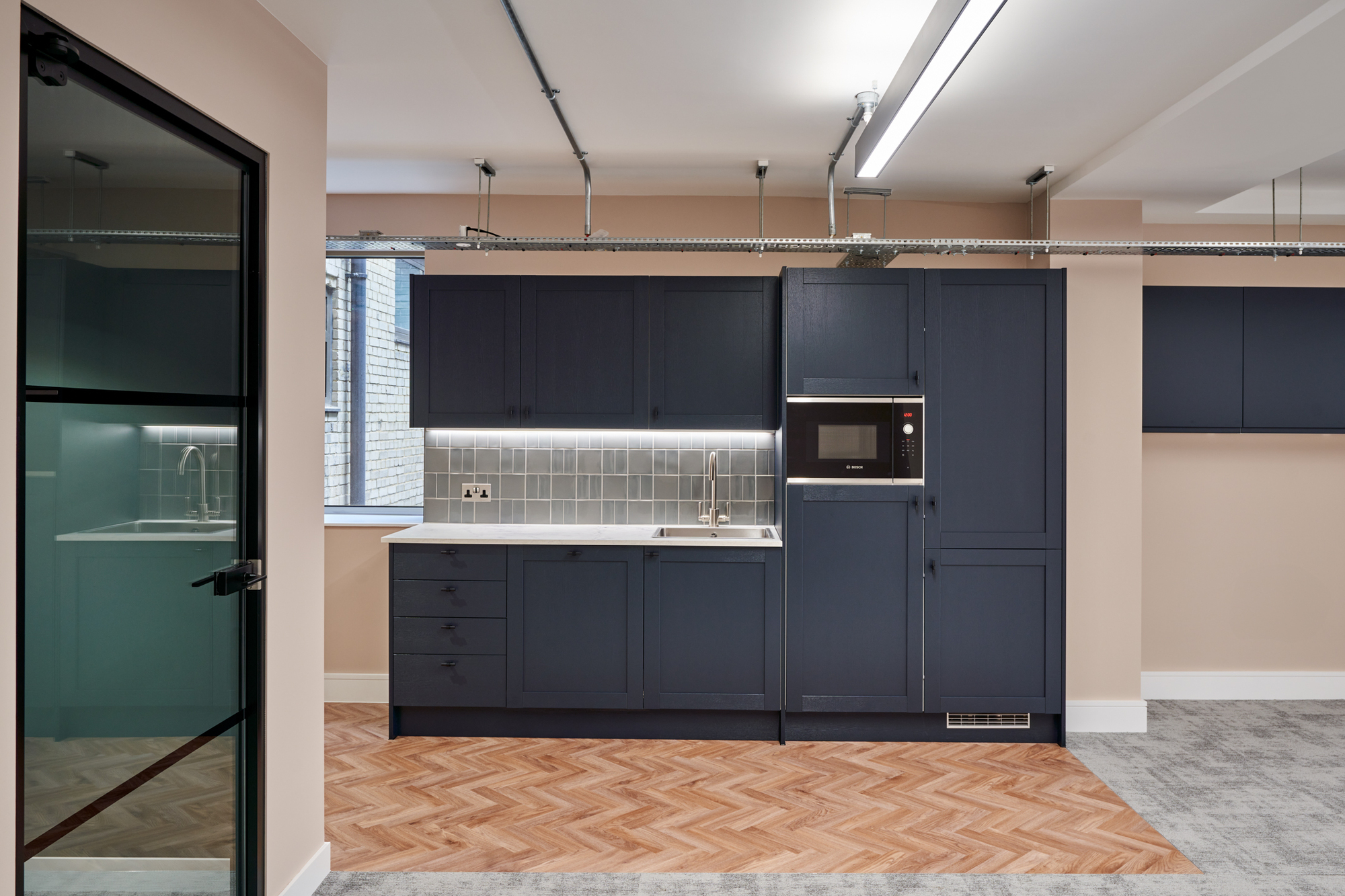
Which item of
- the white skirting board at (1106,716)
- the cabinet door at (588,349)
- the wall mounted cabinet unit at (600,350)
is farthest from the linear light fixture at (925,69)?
the white skirting board at (1106,716)

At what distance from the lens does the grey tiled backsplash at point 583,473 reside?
4316 millimetres

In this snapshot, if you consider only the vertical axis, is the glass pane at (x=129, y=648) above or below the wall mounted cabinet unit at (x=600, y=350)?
below

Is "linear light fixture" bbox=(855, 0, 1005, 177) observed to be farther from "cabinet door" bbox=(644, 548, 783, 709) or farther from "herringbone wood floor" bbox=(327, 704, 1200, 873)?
"herringbone wood floor" bbox=(327, 704, 1200, 873)

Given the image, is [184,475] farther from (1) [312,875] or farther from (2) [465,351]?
(2) [465,351]

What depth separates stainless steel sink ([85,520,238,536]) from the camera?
1739mm

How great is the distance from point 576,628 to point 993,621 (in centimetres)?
210

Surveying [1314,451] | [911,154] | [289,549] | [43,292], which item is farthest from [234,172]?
[1314,451]

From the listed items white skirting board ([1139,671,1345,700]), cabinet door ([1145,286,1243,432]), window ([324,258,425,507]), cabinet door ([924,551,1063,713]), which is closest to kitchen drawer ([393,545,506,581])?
window ([324,258,425,507])

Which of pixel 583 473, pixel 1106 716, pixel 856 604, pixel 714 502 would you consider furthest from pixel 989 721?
pixel 583 473

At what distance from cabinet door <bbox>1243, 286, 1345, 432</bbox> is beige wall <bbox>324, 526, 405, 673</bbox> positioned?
5.02m

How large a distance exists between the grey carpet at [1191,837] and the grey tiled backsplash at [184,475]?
4.70 feet

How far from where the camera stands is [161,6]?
5.87ft

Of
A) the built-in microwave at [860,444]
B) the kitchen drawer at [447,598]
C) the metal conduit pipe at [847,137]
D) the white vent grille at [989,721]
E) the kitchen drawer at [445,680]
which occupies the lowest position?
the white vent grille at [989,721]

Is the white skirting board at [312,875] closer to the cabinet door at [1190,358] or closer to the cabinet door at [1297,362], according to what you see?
the cabinet door at [1190,358]
